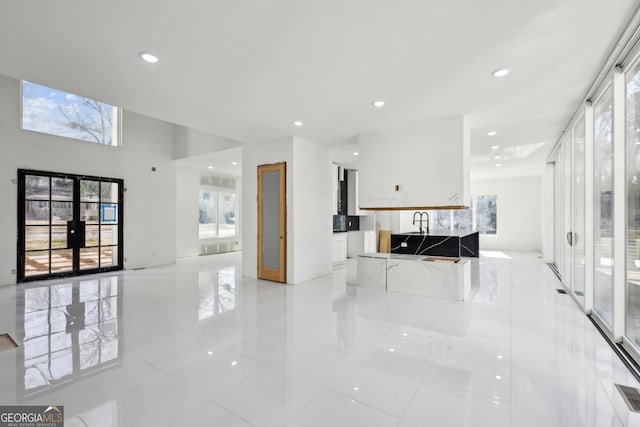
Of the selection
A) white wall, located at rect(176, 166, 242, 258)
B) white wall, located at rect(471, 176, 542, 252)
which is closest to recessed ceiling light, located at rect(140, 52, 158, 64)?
white wall, located at rect(176, 166, 242, 258)

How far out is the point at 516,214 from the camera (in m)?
11.0

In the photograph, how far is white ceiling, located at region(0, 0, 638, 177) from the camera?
2.18 m

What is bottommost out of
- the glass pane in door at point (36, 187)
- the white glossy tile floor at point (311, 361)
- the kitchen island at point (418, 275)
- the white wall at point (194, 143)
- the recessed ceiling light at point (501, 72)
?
the white glossy tile floor at point (311, 361)

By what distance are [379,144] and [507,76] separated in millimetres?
2249

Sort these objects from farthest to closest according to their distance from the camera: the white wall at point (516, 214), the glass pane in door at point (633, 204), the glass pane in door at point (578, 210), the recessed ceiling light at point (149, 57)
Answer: the white wall at point (516, 214)
the glass pane in door at point (578, 210)
the recessed ceiling light at point (149, 57)
the glass pane in door at point (633, 204)

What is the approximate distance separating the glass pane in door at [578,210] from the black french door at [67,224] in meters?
9.13

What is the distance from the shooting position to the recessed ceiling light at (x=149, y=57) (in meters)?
2.75

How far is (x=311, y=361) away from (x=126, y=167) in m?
7.08

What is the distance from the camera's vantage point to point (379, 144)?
5184mm

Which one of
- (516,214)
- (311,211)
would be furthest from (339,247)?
(516,214)

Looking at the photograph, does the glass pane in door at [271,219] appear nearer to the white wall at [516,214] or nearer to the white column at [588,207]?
the white column at [588,207]

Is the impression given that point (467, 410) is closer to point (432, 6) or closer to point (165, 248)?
point (432, 6)

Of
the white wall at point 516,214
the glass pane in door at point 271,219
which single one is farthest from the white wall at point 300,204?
the white wall at point 516,214

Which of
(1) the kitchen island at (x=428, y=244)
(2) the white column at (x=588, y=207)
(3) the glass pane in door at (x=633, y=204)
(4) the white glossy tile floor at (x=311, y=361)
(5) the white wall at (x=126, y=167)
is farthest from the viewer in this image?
(1) the kitchen island at (x=428, y=244)
